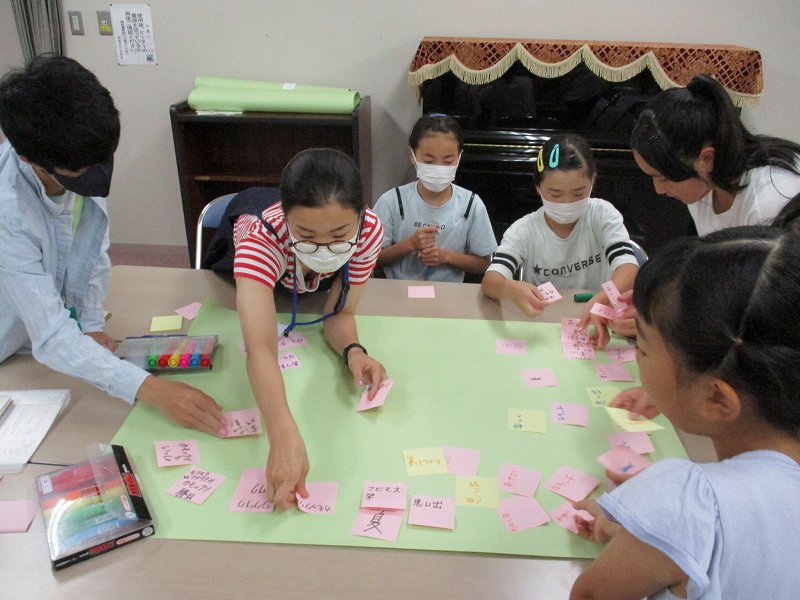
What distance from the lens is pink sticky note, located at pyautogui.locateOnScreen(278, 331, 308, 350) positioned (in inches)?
54.0

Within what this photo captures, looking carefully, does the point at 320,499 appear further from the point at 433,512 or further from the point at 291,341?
the point at 291,341

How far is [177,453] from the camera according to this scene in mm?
1024

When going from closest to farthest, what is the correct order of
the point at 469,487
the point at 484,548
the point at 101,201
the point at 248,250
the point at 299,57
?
the point at 484,548, the point at 469,487, the point at 248,250, the point at 101,201, the point at 299,57

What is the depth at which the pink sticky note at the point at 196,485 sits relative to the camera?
0.94 meters

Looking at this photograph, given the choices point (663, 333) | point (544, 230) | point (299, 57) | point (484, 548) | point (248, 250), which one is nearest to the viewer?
point (663, 333)

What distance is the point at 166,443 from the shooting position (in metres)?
1.04

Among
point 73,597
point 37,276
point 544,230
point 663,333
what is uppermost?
point 663,333

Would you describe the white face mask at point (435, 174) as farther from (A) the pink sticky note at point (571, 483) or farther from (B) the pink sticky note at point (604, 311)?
(A) the pink sticky note at point (571, 483)

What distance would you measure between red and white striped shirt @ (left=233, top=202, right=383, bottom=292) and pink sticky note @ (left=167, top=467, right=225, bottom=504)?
1.38ft

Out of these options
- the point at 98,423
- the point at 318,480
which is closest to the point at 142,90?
the point at 98,423

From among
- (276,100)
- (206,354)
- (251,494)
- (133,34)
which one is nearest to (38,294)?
(206,354)

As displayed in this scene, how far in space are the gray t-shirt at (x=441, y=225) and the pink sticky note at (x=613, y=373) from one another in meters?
0.87

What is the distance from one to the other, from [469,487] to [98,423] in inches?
28.1

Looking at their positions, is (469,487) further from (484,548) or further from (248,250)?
(248,250)
